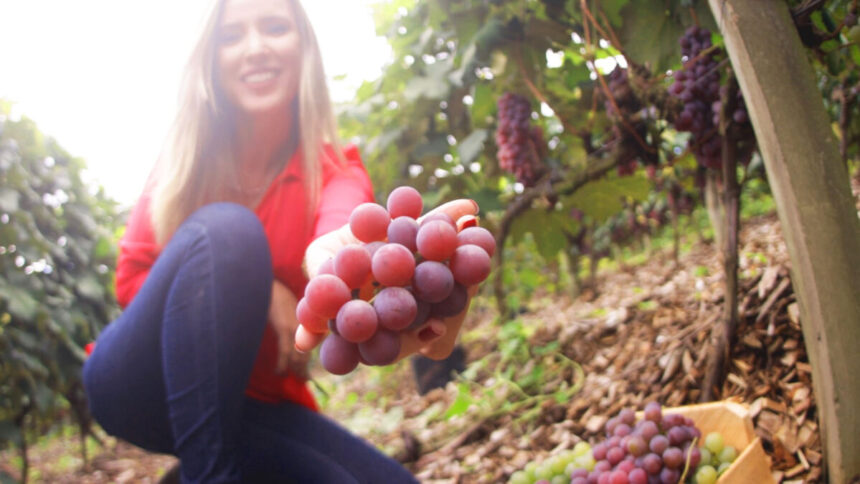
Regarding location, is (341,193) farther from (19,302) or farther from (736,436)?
(19,302)

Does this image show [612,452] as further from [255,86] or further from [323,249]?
[255,86]

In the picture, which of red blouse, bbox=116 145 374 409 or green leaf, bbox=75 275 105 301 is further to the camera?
green leaf, bbox=75 275 105 301

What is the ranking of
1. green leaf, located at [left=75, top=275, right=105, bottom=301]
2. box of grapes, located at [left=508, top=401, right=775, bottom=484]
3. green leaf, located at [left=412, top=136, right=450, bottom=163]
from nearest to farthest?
1. box of grapes, located at [left=508, top=401, right=775, bottom=484]
2. green leaf, located at [left=412, top=136, right=450, bottom=163]
3. green leaf, located at [left=75, top=275, right=105, bottom=301]

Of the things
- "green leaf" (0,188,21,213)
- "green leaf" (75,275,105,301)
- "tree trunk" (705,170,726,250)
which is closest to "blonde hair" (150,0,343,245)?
"tree trunk" (705,170,726,250)

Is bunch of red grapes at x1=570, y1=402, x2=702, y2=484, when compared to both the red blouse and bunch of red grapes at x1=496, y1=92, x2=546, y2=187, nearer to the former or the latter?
the red blouse

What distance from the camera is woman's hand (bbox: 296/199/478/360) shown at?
70 centimetres

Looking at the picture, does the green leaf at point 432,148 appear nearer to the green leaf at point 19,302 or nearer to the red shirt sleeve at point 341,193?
the red shirt sleeve at point 341,193

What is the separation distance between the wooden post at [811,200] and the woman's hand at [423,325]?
53 cm

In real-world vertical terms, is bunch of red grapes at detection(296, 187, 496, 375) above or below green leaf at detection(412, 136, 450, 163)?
below

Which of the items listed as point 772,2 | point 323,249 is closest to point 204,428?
point 323,249

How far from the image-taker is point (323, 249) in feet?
2.71

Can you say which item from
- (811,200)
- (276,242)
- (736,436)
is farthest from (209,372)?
(811,200)

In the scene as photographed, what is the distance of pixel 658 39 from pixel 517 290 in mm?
3041

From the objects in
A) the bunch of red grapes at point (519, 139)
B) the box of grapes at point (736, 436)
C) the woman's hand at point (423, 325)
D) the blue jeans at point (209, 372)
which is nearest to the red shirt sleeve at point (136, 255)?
the blue jeans at point (209, 372)
